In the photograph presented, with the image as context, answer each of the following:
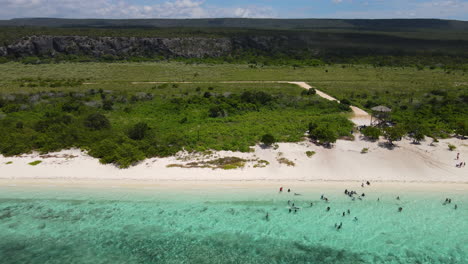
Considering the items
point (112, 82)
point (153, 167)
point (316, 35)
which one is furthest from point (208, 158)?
point (316, 35)

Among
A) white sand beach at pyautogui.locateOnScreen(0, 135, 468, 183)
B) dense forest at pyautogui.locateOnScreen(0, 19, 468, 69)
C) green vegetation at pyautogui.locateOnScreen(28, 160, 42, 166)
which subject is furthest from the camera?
dense forest at pyautogui.locateOnScreen(0, 19, 468, 69)

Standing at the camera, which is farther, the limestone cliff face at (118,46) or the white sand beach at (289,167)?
the limestone cliff face at (118,46)

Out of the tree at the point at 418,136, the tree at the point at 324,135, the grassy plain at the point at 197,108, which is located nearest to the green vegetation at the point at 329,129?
the tree at the point at 324,135

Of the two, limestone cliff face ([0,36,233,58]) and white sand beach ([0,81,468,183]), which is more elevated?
limestone cliff face ([0,36,233,58])

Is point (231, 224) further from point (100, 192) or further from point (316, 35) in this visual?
point (316, 35)

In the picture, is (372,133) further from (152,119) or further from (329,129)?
(152,119)

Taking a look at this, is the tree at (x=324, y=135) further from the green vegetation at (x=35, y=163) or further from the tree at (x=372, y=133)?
the green vegetation at (x=35, y=163)

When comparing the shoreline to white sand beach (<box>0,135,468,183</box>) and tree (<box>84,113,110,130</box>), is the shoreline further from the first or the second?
tree (<box>84,113,110,130</box>)

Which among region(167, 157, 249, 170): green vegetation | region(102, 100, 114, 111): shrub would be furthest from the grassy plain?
region(167, 157, 249, 170): green vegetation
